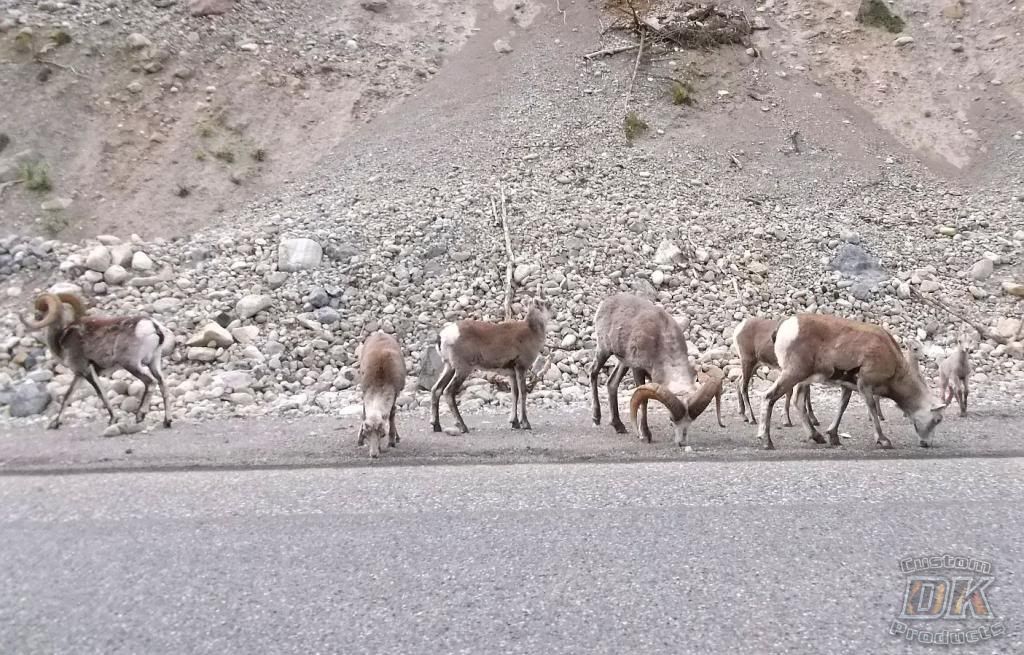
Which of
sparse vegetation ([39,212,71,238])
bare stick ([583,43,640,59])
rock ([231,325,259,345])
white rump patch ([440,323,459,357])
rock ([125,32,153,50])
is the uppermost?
bare stick ([583,43,640,59])

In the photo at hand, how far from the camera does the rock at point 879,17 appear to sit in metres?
25.7

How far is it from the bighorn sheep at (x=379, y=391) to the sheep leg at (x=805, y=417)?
15.8 ft

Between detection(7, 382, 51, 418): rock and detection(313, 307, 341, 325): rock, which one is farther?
detection(313, 307, 341, 325): rock

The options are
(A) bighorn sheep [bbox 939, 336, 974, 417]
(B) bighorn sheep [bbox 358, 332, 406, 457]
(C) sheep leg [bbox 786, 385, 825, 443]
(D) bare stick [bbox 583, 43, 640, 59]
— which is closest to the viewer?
(B) bighorn sheep [bbox 358, 332, 406, 457]

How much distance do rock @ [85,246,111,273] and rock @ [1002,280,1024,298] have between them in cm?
1763

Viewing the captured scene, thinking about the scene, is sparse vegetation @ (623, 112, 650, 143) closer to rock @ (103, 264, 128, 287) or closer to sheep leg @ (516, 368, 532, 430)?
sheep leg @ (516, 368, 532, 430)

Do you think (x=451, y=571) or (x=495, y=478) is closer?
(x=451, y=571)

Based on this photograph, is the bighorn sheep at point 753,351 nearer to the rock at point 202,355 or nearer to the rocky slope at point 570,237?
the rocky slope at point 570,237

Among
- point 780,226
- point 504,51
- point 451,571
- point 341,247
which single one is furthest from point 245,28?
point 451,571

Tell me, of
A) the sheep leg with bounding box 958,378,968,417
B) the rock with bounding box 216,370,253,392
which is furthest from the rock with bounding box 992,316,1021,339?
the rock with bounding box 216,370,253,392

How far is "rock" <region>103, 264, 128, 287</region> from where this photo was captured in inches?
592

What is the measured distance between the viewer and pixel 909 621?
4.59 m

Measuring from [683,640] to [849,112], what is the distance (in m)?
22.4

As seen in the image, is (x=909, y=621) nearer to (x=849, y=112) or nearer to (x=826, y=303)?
(x=826, y=303)
